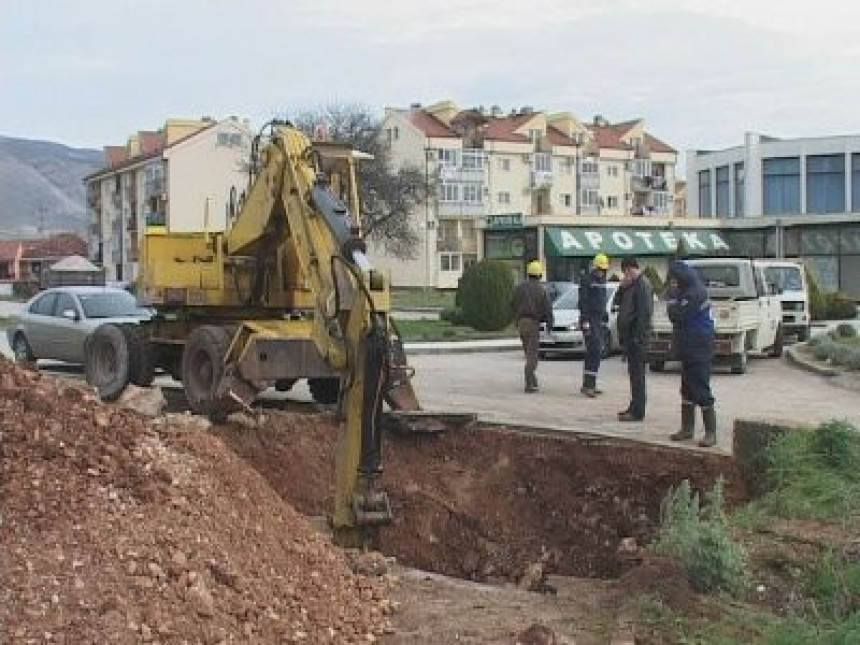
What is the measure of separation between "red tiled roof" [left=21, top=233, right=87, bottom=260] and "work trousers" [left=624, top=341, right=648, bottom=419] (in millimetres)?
107948

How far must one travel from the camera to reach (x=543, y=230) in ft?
233

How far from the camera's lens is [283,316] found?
47.5 ft

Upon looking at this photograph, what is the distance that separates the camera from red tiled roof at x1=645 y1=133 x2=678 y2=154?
11918 centimetres

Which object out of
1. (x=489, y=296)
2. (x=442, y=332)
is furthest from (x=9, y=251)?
(x=442, y=332)

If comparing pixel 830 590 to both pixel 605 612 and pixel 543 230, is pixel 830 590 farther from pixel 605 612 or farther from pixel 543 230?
pixel 543 230

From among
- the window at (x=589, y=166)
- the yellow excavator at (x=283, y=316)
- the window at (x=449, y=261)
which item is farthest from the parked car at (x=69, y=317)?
the window at (x=589, y=166)

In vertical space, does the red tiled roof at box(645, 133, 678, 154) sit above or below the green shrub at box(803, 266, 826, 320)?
above

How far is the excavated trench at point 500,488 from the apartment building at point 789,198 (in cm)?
5975

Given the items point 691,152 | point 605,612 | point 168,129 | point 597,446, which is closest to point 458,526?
point 597,446

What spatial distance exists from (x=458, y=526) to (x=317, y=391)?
5268mm

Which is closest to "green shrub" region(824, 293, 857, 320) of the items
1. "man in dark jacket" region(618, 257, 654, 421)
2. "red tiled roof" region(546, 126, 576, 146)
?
"man in dark jacket" region(618, 257, 654, 421)

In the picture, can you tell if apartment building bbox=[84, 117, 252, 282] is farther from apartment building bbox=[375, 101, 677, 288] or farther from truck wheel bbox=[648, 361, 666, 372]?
truck wheel bbox=[648, 361, 666, 372]

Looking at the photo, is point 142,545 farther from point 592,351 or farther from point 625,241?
point 625,241

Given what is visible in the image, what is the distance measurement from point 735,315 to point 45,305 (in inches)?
457
